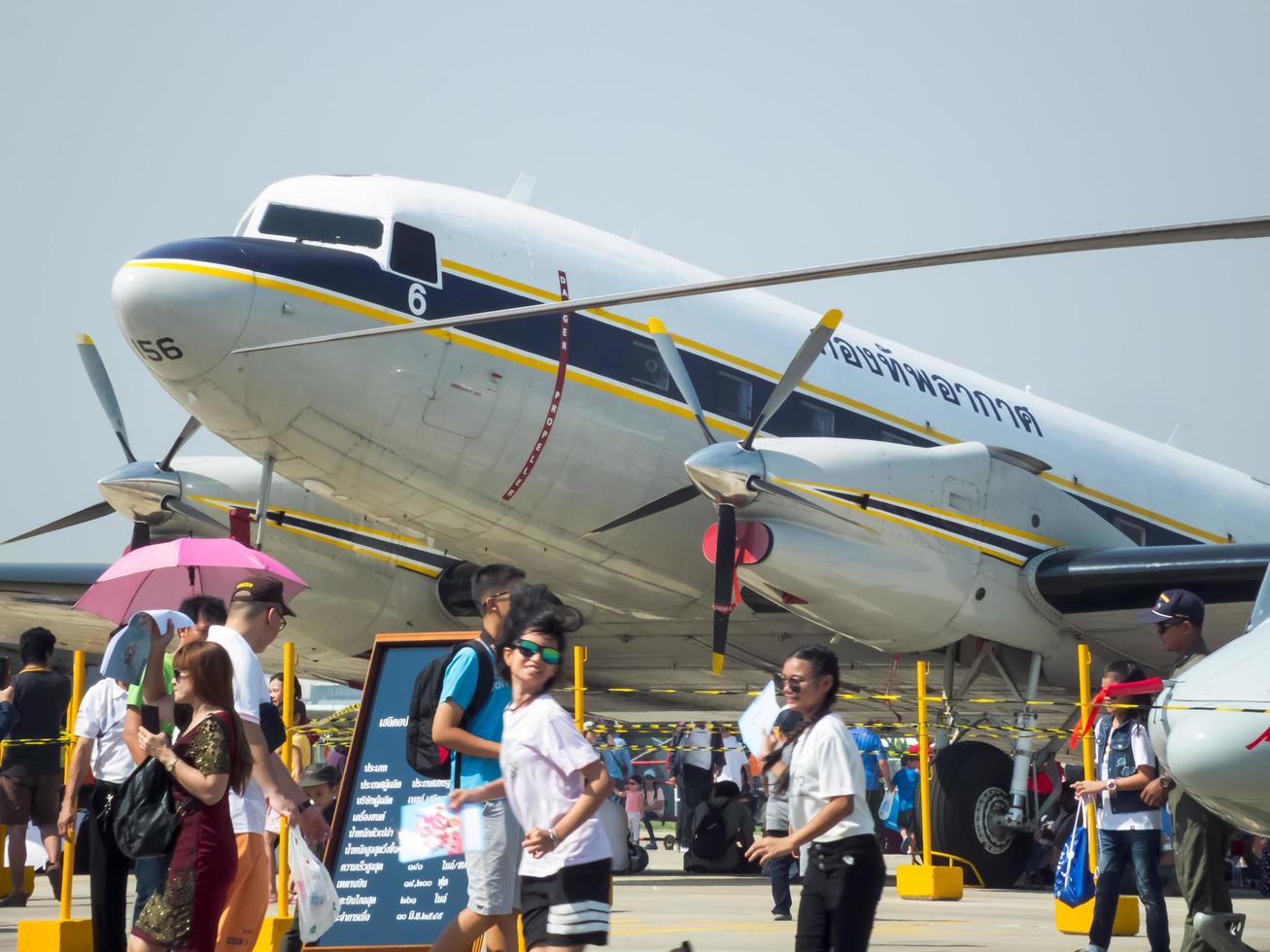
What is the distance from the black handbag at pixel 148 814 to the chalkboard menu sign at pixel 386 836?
2045 millimetres

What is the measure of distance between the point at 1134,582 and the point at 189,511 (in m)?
8.99

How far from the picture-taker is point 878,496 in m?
13.9

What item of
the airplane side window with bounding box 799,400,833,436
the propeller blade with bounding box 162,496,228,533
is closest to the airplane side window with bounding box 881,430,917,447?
the airplane side window with bounding box 799,400,833,436

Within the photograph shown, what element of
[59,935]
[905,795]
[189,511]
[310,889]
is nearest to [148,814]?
[310,889]

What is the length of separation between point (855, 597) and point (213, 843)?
8.77m

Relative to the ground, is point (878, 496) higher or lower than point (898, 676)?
higher

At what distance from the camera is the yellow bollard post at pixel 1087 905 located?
999cm

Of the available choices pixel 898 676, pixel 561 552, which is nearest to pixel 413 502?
pixel 561 552

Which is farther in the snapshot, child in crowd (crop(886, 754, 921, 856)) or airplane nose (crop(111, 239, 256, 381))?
child in crowd (crop(886, 754, 921, 856))

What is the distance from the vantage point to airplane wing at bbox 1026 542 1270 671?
1435cm

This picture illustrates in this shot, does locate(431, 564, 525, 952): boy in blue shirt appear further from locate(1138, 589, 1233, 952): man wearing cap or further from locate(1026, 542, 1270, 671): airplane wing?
locate(1026, 542, 1270, 671): airplane wing

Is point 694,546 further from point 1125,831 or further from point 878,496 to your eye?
point 1125,831

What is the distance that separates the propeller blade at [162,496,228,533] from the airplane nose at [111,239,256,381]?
311 cm

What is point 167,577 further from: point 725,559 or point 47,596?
point 47,596
